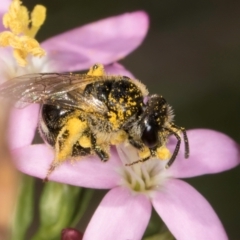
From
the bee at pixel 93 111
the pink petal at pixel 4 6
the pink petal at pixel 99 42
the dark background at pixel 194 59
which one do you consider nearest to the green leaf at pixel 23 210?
the bee at pixel 93 111

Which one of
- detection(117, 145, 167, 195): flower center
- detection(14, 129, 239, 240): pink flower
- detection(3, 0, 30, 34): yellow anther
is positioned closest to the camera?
detection(14, 129, 239, 240): pink flower

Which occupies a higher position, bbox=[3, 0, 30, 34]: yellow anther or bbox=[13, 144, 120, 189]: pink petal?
bbox=[3, 0, 30, 34]: yellow anther

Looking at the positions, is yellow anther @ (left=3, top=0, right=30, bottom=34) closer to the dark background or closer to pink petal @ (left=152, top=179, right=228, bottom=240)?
pink petal @ (left=152, top=179, right=228, bottom=240)

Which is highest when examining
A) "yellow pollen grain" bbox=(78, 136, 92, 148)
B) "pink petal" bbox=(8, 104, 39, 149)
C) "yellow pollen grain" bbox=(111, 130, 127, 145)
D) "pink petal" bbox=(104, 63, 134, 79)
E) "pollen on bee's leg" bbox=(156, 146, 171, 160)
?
"yellow pollen grain" bbox=(111, 130, 127, 145)

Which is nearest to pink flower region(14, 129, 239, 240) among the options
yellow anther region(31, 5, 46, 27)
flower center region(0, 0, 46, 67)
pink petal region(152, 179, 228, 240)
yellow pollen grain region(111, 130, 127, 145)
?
pink petal region(152, 179, 228, 240)

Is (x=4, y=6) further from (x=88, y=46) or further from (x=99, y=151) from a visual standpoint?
(x=99, y=151)

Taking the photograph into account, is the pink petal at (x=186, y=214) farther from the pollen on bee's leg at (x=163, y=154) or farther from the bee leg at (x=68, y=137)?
the bee leg at (x=68, y=137)
